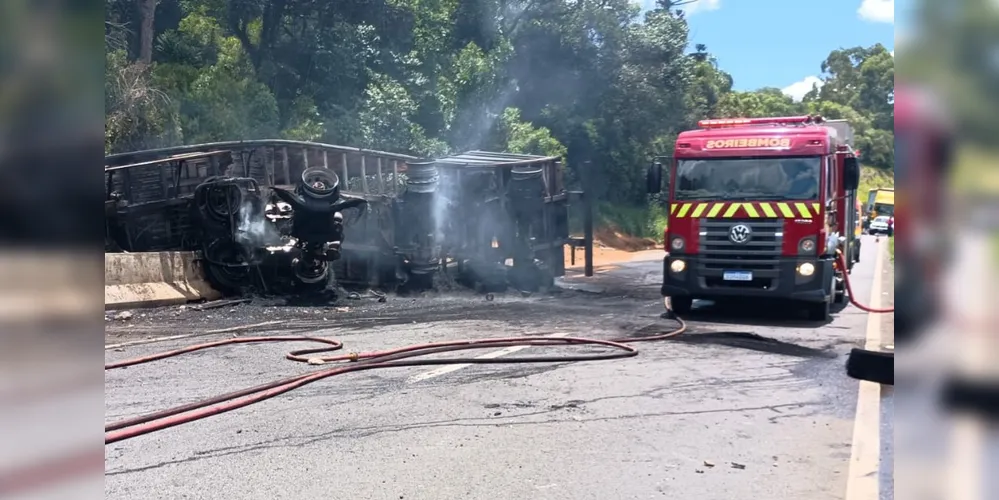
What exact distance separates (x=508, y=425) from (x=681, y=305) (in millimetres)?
6296

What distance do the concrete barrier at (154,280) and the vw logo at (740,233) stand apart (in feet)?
24.2

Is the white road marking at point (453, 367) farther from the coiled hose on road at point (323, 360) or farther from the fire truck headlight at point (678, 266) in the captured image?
the fire truck headlight at point (678, 266)

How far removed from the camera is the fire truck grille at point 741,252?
10297 mm

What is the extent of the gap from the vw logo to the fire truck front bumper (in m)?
0.36

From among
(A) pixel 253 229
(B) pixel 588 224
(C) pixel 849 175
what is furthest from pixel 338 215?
(C) pixel 849 175

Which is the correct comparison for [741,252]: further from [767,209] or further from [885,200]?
[885,200]

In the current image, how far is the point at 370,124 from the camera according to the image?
2011cm

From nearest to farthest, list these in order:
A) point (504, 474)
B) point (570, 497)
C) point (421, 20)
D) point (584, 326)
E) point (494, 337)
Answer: point (570, 497), point (504, 474), point (494, 337), point (584, 326), point (421, 20)

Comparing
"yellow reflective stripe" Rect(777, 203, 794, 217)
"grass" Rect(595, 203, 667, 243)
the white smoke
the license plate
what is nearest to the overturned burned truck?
the white smoke

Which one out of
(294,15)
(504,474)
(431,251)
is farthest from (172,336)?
(294,15)

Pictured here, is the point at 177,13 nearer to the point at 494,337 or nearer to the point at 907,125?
the point at 494,337

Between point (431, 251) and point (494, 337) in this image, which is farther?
point (431, 251)

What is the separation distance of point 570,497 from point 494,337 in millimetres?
5000

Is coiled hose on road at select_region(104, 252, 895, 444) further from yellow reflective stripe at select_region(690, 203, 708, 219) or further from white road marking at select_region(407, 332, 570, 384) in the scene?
yellow reflective stripe at select_region(690, 203, 708, 219)
